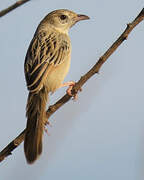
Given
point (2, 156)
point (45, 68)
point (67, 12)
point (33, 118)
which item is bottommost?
point (2, 156)

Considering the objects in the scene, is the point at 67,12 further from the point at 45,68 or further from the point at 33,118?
the point at 33,118

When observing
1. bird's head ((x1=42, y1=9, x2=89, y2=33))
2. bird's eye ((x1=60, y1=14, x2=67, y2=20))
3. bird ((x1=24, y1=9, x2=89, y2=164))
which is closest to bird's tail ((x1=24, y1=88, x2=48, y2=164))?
bird ((x1=24, y1=9, x2=89, y2=164))

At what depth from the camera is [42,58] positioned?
A: 5250mm

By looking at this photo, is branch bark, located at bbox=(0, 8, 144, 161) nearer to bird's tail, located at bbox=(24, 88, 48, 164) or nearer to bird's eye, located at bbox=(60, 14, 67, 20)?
bird's tail, located at bbox=(24, 88, 48, 164)

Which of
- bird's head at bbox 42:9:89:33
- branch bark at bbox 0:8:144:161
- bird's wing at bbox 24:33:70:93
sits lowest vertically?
branch bark at bbox 0:8:144:161

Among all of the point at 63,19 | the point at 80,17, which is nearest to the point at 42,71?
the point at 80,17

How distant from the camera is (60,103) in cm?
388

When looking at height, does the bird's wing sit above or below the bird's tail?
above

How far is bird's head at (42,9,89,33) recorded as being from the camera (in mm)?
6673

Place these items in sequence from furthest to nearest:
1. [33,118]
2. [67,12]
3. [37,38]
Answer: [67,12] → [37,38] → [33,118]

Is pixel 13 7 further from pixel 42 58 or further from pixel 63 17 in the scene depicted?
pixel 63 17

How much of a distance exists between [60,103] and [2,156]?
800 mm

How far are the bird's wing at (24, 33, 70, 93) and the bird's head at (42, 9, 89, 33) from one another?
0.65 meters

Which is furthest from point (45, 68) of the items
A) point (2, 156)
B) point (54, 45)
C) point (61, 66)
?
point (2, 156)
